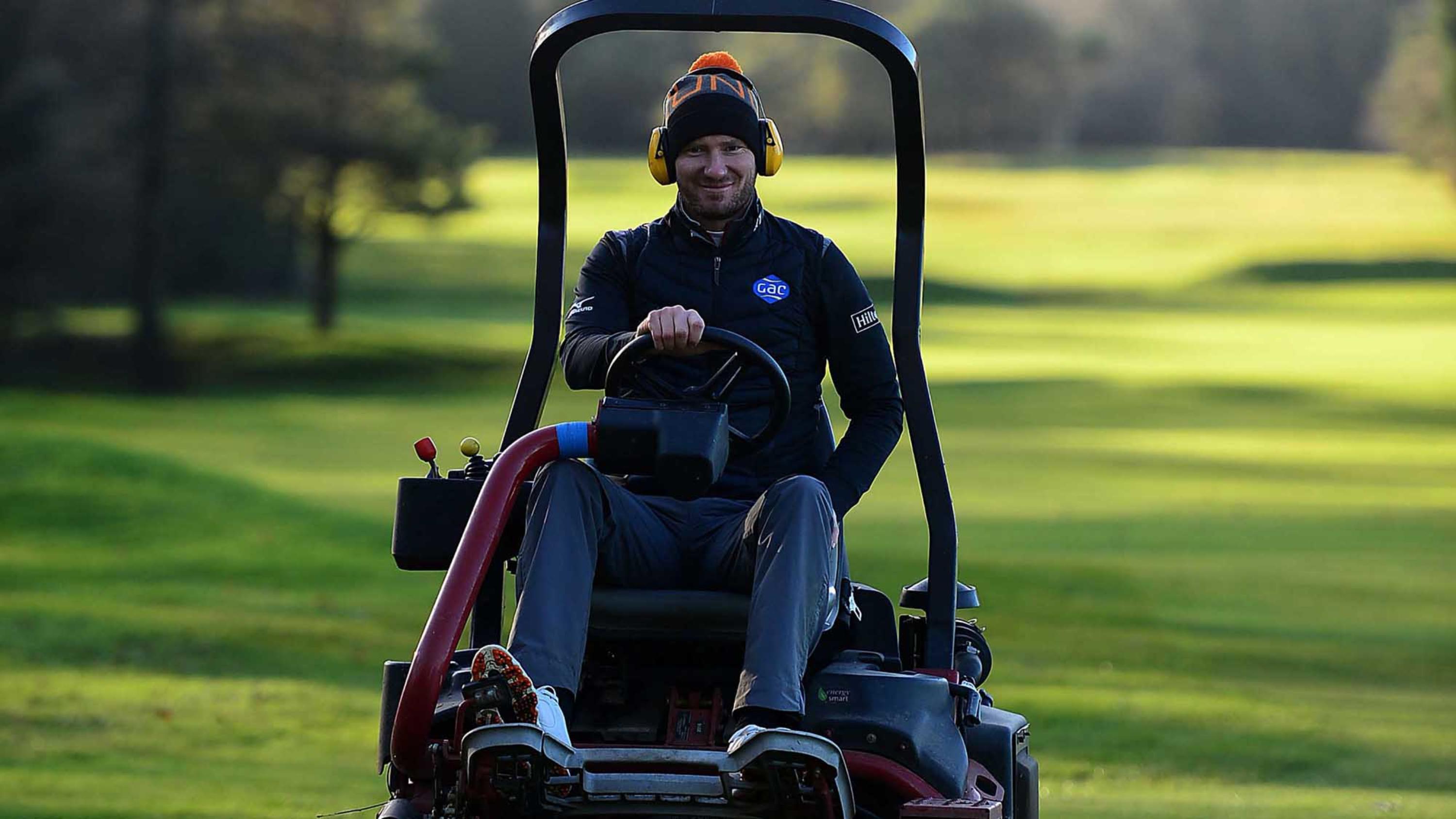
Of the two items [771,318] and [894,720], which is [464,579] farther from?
[771,318]

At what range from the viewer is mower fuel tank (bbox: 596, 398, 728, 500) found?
4.20 m

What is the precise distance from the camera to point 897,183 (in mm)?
4785

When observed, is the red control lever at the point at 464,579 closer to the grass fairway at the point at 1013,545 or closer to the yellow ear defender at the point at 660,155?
the yellow ear defender at the point at 660,155

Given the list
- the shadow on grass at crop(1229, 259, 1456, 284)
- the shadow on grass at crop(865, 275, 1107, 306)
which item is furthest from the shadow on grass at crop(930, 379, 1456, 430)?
the shadow on grass at crop(1229, 259, 1456, 284)

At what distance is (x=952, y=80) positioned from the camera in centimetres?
7475

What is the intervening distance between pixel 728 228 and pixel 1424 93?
208ft

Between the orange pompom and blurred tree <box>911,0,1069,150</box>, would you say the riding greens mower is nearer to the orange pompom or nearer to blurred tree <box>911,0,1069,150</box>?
the orange pompom

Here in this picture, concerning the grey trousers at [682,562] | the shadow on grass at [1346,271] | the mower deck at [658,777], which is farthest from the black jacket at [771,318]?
the shadow on grass at [1346,271]

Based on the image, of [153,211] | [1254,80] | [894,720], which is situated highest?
[1254,80]

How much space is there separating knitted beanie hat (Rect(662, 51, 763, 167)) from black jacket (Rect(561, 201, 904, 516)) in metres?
0.18

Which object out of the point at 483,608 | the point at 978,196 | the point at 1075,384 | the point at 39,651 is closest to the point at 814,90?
the point at 978,196

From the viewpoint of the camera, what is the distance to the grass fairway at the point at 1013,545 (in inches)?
370

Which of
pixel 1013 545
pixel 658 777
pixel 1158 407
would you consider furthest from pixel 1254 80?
pixel 658 777

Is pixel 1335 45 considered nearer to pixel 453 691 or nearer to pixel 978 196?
pixel 978 196
